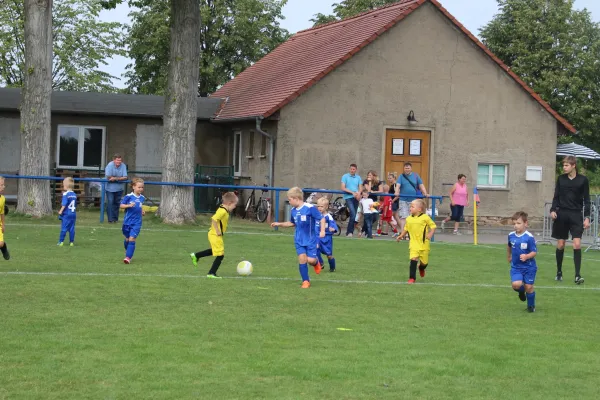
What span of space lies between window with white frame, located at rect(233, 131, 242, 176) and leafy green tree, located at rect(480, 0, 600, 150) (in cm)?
3007

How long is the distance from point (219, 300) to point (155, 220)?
592 inches

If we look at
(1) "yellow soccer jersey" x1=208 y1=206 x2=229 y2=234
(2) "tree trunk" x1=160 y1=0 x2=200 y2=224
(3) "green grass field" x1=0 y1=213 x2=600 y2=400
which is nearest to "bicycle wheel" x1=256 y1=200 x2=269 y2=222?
(2) "tree trunk" x1=160 y1=0 x2=200 y2=224

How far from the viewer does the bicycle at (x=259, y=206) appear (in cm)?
3173

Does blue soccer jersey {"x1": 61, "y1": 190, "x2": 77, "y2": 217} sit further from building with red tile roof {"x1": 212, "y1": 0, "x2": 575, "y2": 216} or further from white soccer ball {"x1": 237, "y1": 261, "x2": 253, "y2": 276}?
building with red tile roof {"x1": 212, "y1": 0, "x2": 575, "y2": 216}

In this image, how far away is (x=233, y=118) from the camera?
34969 mm

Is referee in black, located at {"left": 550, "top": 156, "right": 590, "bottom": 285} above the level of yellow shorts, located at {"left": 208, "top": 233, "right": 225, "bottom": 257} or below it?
above

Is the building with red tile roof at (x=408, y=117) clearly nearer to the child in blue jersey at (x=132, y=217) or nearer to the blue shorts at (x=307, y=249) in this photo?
the child in blue jersey at (x=132, y=217)

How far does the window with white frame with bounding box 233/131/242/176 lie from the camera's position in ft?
120

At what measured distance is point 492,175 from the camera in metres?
35.3

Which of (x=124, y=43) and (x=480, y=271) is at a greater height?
(x=124, y=43)

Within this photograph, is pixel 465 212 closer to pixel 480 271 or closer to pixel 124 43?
Answer: pixel 480 271

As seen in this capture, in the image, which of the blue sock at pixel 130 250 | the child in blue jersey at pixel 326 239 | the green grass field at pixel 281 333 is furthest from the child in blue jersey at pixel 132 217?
the child in blue jersey at pixel 326 239

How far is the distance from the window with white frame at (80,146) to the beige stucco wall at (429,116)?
25.0 feet

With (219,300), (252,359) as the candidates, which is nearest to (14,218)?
(219,300)
